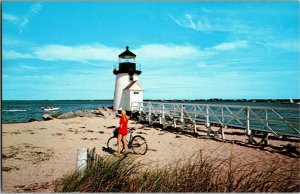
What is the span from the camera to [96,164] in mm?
4762

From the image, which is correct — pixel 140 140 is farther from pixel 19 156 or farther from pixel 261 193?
pixel 261 193

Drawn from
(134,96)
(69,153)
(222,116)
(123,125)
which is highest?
(134,96)

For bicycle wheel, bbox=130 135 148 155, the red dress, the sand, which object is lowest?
the sand

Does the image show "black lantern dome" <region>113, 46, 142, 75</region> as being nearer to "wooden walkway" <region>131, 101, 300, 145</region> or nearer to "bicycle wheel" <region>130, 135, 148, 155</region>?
"wooden walkway" <region>131, 101, 300, 145</region>

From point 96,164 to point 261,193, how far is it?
2.75 m

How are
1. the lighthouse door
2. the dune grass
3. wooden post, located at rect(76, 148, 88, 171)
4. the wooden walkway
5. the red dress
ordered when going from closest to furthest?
the dune grass, wooden post, located at rect(76, 148, 88, 171), the red dress, the wooden walkway, the lighthouse door

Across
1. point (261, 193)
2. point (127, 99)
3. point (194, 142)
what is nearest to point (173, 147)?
point (194, 142)

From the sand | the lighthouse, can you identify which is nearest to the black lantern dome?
the lighthouse

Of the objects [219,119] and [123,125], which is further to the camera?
[219,119]

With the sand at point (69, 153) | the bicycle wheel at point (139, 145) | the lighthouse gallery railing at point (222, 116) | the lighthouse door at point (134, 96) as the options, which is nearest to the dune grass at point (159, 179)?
the sand at point (69, 153)

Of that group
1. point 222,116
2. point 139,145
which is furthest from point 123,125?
point 222,116

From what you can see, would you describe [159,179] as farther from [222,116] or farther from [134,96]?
[134,96]

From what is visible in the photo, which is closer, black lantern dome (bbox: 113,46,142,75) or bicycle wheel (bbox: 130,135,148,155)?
bicycle wheel (bbox: 130,135,148,155)

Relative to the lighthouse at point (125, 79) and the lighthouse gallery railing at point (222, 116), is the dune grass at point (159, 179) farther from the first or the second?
the lighthouse at point (125, 79)
